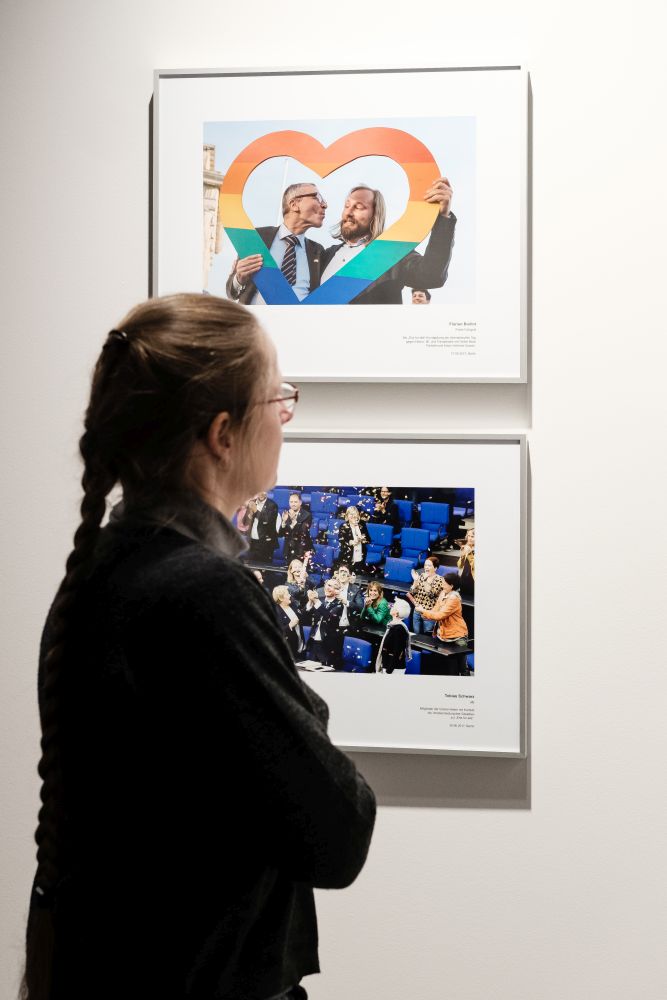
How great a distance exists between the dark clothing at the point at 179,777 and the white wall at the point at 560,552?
0.82 m

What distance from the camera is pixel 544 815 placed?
5.28ft

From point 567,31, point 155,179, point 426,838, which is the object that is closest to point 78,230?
point 155,179

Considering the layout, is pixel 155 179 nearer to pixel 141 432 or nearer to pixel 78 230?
pixel 78 230

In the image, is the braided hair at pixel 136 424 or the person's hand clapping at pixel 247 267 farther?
the person's hand clapping at pixel 247 267

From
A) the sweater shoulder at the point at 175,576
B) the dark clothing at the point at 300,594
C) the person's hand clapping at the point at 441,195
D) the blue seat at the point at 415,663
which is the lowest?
the blue seat at the point at 415,663

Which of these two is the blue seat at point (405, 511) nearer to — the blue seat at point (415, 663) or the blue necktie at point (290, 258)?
the blue seat at point (415, 663)

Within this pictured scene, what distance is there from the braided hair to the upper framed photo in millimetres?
761

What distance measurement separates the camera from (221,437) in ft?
2.94

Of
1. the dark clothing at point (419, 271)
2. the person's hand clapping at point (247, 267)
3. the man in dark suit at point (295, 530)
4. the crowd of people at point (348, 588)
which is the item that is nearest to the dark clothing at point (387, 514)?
the crowd of people at point (348, 588)

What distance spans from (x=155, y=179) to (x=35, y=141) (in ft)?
0.78

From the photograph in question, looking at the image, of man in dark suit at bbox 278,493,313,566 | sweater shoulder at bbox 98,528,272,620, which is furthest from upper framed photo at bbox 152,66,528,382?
sweater shoulder at bbox 98,528,272,620

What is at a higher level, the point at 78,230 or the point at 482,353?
the point at 78,230

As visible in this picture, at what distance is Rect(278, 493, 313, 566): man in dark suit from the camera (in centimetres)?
165

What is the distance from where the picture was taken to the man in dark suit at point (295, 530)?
165cm
